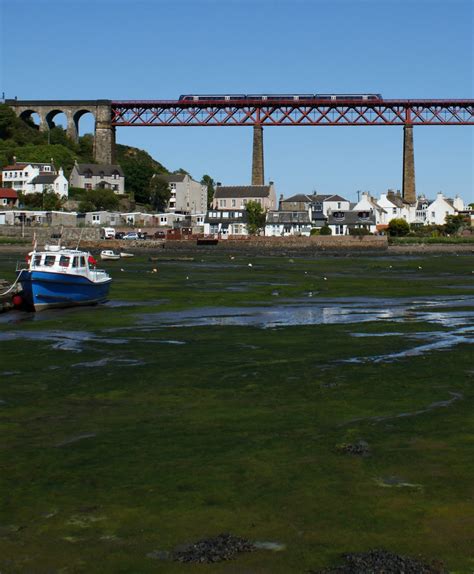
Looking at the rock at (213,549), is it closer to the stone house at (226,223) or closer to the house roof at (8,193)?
the stone house at (226,223)

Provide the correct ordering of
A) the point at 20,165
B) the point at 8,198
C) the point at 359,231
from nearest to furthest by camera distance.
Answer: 1. the point at 359,231
2. the point at 8,198
3. the point at 20,165

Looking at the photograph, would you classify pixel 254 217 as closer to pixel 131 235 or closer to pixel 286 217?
pixel 286 217

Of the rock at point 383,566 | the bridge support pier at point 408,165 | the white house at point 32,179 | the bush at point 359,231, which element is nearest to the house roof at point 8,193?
the white house at point 32,179

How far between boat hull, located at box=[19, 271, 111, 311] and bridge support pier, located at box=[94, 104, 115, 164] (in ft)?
440

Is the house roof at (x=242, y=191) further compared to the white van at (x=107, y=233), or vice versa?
the house roof at (x=242, y=191)

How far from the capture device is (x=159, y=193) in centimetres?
18062

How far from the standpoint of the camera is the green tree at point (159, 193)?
180 meters

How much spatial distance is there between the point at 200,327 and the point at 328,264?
57.4 meters


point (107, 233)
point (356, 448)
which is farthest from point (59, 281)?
point (107, 233)

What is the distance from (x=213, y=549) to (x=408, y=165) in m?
157

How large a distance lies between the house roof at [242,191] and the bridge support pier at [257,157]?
201cm

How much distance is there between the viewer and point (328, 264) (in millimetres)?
93312

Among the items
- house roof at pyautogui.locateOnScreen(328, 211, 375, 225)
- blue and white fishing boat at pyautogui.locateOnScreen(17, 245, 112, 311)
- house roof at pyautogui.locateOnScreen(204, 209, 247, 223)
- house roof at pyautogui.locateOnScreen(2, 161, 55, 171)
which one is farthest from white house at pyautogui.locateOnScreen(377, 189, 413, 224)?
blue and white fishing boat at pyautogui.locateOnScreen(17, 245, 112, 311)

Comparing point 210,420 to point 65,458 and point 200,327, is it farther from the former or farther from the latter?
point 200,327
